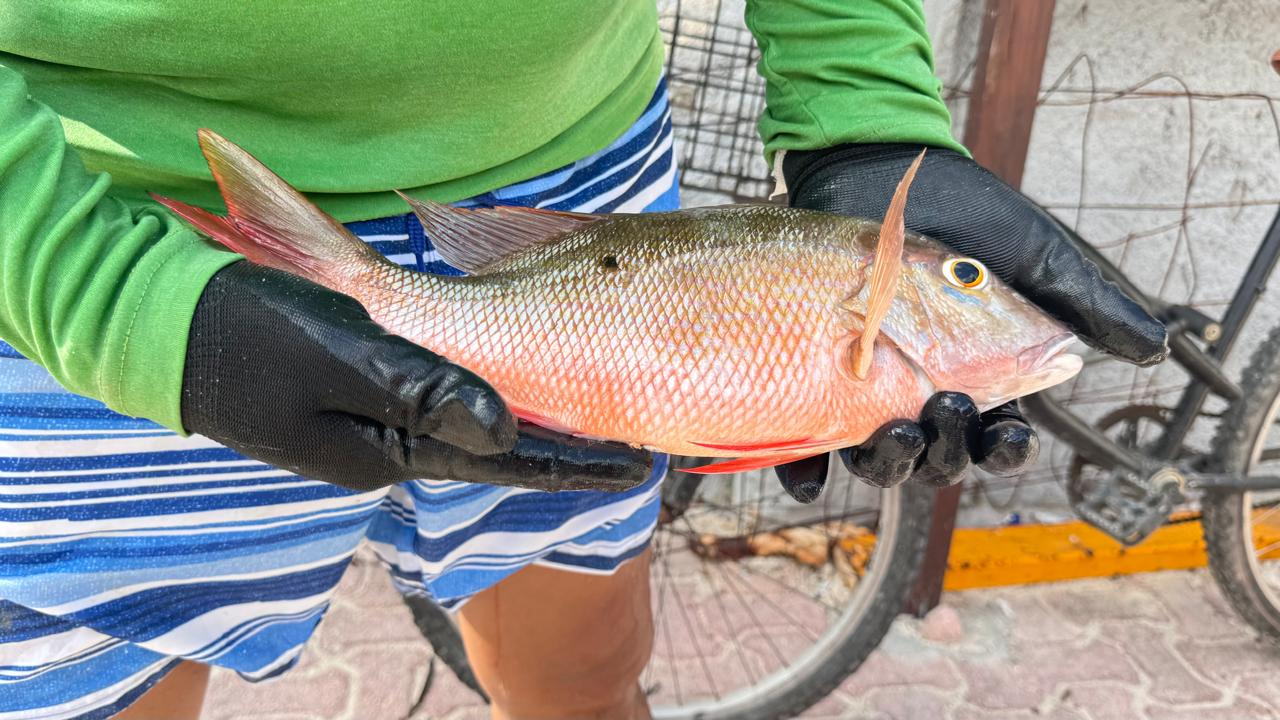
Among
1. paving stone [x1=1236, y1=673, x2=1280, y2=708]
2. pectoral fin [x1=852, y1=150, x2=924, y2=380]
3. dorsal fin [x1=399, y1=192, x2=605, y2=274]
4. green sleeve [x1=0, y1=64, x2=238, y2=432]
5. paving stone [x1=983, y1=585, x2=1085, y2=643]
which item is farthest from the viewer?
paving stone [x1=983, y1=585, x2=1085, y2=643]

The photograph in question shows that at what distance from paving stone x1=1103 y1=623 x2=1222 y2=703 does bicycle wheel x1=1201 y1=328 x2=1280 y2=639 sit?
0.74 ft

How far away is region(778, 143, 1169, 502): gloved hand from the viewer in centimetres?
99

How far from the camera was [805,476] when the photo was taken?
1101 mm

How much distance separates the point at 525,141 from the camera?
3.37 ft

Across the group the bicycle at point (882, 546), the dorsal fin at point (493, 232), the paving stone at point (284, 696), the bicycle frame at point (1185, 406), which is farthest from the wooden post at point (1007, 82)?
the paving stone at point (284, 696)

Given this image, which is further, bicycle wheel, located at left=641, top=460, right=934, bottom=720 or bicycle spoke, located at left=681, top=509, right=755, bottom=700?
bicycle spoke, located at left=681, top=509, right=755, bottom=700

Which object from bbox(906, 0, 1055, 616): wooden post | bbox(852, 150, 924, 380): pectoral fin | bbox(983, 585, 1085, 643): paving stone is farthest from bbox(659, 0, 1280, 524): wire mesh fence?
bbox(852, 150, 924, 380): pectoral fin

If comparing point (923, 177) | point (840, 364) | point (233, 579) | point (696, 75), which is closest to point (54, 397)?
point (233, 579)

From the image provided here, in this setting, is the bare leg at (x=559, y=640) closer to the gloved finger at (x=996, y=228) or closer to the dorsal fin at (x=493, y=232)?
the dorsal fin at (x=493, y=232)

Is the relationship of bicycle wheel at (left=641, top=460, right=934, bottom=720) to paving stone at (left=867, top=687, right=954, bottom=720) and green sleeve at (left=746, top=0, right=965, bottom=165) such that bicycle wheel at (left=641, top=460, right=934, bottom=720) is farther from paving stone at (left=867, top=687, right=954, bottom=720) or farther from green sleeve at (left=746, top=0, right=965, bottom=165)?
green sleeve at (left=746, top=0, right=965, bottom=165)

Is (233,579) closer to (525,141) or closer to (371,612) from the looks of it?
(525,141)

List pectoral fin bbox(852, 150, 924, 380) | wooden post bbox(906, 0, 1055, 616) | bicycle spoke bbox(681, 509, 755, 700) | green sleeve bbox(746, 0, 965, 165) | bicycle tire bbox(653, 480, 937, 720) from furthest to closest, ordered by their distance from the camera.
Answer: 1. bicycle spoke bbox(681, 509, 755, 700)
2. bicycle tire bbox(653, 480, 937, 720)
3. wooden post bbox(906, 0, 1055, 616)
4. green sleeve bbox(746, 0, 965, 165)
5. pectoral fin bbox(852, 150, 924, 380)

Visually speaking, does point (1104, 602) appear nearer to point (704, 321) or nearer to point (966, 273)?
point (966, 273)

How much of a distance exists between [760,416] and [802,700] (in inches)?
59.5
